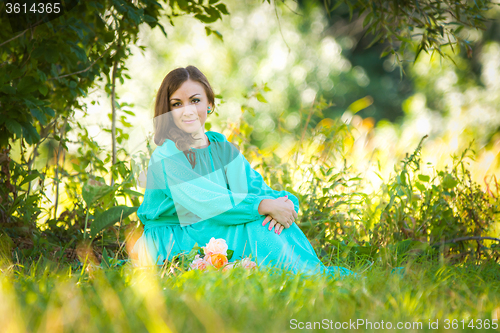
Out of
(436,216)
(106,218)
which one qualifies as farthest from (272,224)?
(436,216)

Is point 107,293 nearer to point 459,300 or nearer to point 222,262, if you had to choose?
point 222,262

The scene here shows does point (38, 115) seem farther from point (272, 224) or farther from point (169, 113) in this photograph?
point (272, 224)

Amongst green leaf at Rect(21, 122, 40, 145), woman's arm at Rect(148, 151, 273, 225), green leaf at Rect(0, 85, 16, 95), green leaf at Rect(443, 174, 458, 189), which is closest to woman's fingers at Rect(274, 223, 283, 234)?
woman's arm at Rect(148, 151, 273, 225)

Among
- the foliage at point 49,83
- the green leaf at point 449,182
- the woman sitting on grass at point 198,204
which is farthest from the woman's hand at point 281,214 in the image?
the green leaf at point 449,182

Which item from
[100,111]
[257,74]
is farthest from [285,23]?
[100,111]

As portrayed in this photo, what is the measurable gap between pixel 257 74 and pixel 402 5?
782 centimetres

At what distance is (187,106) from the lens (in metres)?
2.23

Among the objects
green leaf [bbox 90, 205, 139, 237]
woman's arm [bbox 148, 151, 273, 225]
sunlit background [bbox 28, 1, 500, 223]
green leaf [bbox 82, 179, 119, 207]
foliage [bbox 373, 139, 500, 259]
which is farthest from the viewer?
sunlit background [bbox 28, 1, 500, 223]

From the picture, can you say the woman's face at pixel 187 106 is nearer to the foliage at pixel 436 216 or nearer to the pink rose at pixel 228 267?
the pink rose at pixel 228 267

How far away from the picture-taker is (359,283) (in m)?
1.46

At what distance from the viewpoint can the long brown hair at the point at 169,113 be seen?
2240 millimetres

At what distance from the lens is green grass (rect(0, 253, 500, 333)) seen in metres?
1.04

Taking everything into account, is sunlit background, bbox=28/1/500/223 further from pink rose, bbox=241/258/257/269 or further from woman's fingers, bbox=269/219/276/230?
pink rose, bbox=241/258/257/269

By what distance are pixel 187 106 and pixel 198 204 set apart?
23.6 inches
